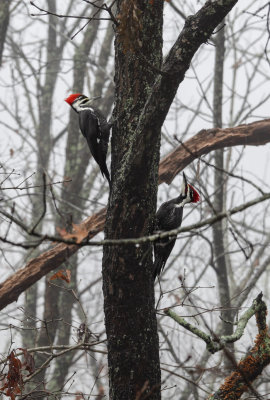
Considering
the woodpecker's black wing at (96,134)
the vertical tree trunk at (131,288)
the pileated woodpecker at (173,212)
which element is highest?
the woodpecker's black wing at (96,134)

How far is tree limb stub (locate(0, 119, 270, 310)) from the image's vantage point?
4.06 metres

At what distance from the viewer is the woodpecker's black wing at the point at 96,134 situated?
412 centimetres

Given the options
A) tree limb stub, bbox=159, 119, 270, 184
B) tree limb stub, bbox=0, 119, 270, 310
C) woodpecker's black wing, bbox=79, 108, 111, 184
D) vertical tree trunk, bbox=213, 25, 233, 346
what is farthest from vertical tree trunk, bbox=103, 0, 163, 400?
vertical tree trunk, bbox=213, 25, 233, 346

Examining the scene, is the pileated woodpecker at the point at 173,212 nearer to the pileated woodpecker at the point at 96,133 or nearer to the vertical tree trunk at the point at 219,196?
the pileated woodpecker at the point at 96,133

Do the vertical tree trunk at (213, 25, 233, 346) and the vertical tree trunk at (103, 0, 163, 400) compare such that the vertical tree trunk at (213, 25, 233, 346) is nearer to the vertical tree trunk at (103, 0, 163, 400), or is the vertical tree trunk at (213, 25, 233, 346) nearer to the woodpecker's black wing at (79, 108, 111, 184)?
the woodpecker's black wing at (79, 108, 111, 184)

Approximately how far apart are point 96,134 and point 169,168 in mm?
652

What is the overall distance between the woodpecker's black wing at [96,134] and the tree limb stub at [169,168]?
1.39 ft

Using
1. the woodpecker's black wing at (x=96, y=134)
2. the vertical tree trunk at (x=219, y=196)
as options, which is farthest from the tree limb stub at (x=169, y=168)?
the vertical tree trunk at (x=219, y=196)

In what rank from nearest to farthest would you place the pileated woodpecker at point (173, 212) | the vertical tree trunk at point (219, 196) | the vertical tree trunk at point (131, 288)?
the vertical tree trunk at point (131, 288) → the pileated woodpecker at point (173, 212) → the vertical tree trunk at point (219, 196)

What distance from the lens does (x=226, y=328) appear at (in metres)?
6.35

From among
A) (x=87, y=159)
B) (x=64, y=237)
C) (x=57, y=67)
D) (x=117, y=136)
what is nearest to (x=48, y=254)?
(x=117, y=136)

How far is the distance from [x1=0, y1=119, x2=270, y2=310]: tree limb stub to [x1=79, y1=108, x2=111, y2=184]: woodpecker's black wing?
0.42 m

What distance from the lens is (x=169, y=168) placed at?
14.0ft

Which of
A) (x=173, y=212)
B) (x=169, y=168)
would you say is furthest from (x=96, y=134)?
(x=173, y=212)
